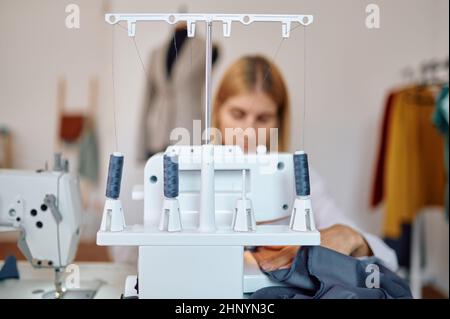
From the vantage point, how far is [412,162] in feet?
5.90

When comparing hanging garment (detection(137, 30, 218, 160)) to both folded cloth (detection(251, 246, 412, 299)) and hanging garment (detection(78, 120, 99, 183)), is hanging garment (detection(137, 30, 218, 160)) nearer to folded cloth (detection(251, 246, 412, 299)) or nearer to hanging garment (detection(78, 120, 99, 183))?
hanging garment (detection(78, 120, 99, 183))

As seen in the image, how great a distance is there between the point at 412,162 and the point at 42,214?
1.47m

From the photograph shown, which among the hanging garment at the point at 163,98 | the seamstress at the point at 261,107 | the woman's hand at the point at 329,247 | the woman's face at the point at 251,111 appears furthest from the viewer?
the hanging garment at the point at 163,98

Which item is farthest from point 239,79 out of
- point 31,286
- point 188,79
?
point 31,286

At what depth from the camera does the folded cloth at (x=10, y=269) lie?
0.88 meters

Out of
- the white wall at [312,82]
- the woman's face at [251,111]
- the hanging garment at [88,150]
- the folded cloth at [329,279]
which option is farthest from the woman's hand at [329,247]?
the hanging garment at [88,150]

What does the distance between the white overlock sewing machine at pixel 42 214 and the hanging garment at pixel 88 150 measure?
4.52 feet

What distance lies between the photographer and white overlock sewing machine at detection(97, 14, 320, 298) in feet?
2.06

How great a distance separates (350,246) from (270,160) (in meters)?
0.21

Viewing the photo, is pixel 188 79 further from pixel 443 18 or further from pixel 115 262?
pixel 115 262

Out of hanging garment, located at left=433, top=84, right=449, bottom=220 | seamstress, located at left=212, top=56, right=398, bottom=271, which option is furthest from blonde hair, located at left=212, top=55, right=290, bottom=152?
hanging garment, located at left=433, top=84, right=449, bottom=220

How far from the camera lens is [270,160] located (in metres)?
0.77

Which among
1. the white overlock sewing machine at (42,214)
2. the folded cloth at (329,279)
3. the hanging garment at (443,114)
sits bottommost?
the folded cloth at (329,279)

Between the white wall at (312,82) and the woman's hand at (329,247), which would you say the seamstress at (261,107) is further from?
the woman's hand at (329,247)
